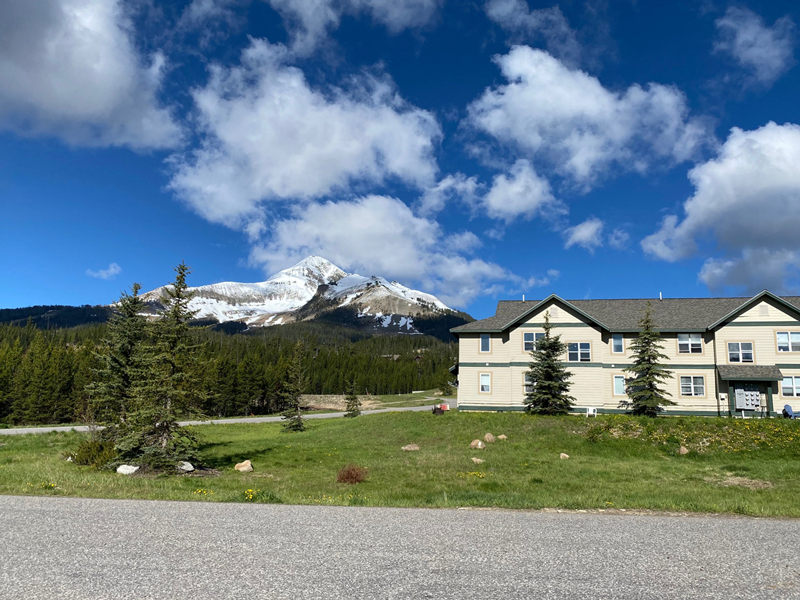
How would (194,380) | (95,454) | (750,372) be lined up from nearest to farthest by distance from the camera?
(194,380)
(95,454)
(750,372)

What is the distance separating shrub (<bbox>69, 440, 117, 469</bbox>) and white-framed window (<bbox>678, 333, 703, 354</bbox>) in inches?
1529

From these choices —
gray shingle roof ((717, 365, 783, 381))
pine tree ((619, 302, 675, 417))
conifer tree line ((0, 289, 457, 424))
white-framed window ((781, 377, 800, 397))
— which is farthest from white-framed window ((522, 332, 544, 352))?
conifer tree line ((0, 289, 457, 424))

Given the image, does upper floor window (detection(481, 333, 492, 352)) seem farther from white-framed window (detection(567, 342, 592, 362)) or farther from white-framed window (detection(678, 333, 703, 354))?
white-framed window (detection(678, 333, 703, 354))

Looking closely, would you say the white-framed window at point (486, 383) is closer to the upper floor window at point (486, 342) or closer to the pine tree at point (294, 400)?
the upper floor window at point (486, 342)

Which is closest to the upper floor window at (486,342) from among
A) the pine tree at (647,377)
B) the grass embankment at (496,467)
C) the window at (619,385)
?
the grass embankment at (496,467)

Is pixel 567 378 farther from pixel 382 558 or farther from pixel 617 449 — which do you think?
pixel 382 558

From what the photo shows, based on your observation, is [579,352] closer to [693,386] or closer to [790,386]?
[693,386]

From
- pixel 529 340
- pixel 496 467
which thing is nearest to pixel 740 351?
pixel 529 340

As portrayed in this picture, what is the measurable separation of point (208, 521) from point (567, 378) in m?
33.7

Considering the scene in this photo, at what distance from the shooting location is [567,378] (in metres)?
38.3

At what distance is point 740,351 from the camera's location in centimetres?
3631

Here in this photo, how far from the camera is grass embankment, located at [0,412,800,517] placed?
43.8ft

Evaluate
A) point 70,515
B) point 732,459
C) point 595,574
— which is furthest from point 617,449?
point 70,515

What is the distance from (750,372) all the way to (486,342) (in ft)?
63.5
